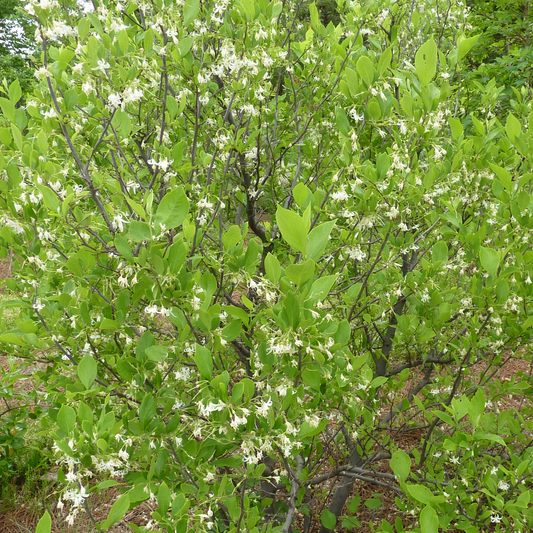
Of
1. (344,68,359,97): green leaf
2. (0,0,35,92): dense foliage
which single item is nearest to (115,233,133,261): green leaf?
(344,68,359,97): green leaf

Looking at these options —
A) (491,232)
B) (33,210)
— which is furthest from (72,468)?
(491,232)

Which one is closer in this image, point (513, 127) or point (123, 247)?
point (123, 247)

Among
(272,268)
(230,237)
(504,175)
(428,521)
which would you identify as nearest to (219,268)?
(230,237)

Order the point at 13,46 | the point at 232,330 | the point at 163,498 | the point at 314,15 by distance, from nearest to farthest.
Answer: the point at 163,498, the point at 232,330, the point at 314,15, the point at 13,46

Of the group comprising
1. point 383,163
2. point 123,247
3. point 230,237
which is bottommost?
point 123,247

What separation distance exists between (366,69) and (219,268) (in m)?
1.16

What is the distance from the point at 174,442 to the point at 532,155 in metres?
2.30

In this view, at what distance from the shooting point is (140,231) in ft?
4.70

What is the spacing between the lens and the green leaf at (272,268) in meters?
1.55

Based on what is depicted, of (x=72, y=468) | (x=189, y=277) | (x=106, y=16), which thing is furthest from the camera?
(x=106, y=16)

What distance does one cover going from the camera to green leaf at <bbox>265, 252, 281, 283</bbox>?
155 centimetres

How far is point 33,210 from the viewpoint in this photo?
1.97 meters

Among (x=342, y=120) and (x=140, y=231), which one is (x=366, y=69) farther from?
(x=140, y=231)

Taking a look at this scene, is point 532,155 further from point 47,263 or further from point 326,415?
point 47,263
